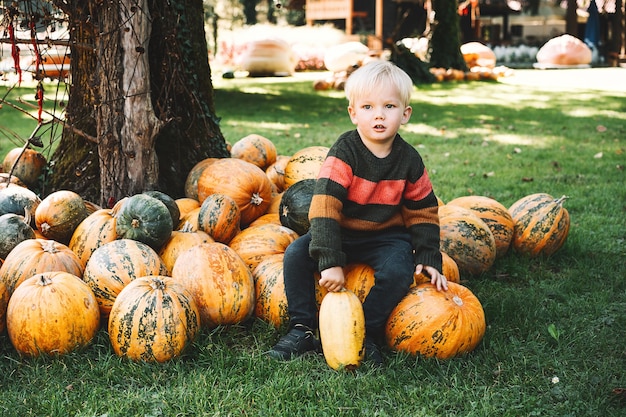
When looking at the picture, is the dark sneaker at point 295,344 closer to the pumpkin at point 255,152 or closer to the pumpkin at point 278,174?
the pumpkin at point 278,174

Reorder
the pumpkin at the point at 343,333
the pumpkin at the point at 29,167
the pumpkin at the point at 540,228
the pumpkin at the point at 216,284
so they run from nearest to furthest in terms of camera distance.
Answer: the pumpkin at the point at 343,333, the pumpkin at the point at 216,284, the pumpkin at the point at 540,228, the pumpkin at the point at 29,167

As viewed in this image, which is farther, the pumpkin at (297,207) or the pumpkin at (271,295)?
the pumpkin at (297,207)

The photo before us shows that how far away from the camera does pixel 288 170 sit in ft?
16.1

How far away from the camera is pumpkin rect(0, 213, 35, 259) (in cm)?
383

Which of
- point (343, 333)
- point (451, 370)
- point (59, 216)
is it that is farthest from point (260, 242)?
point (451, 370)

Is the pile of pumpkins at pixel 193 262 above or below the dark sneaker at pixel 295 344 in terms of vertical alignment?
above

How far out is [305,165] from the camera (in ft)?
15.8

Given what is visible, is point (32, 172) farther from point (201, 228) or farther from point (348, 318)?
point (348, 318)

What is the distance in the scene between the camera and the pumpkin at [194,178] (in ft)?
15.5

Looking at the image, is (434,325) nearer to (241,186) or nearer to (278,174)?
(241,186)

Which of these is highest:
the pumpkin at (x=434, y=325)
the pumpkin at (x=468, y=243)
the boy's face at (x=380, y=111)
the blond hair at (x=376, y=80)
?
the blond hair at (x=376, y=80)

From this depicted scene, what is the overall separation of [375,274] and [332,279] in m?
0.25

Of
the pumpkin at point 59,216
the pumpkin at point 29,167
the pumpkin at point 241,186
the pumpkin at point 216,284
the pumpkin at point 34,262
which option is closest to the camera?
the pumpkin at point 216,284

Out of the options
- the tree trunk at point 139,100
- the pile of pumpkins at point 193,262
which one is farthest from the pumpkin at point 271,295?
the tree trunk at point 139,100
